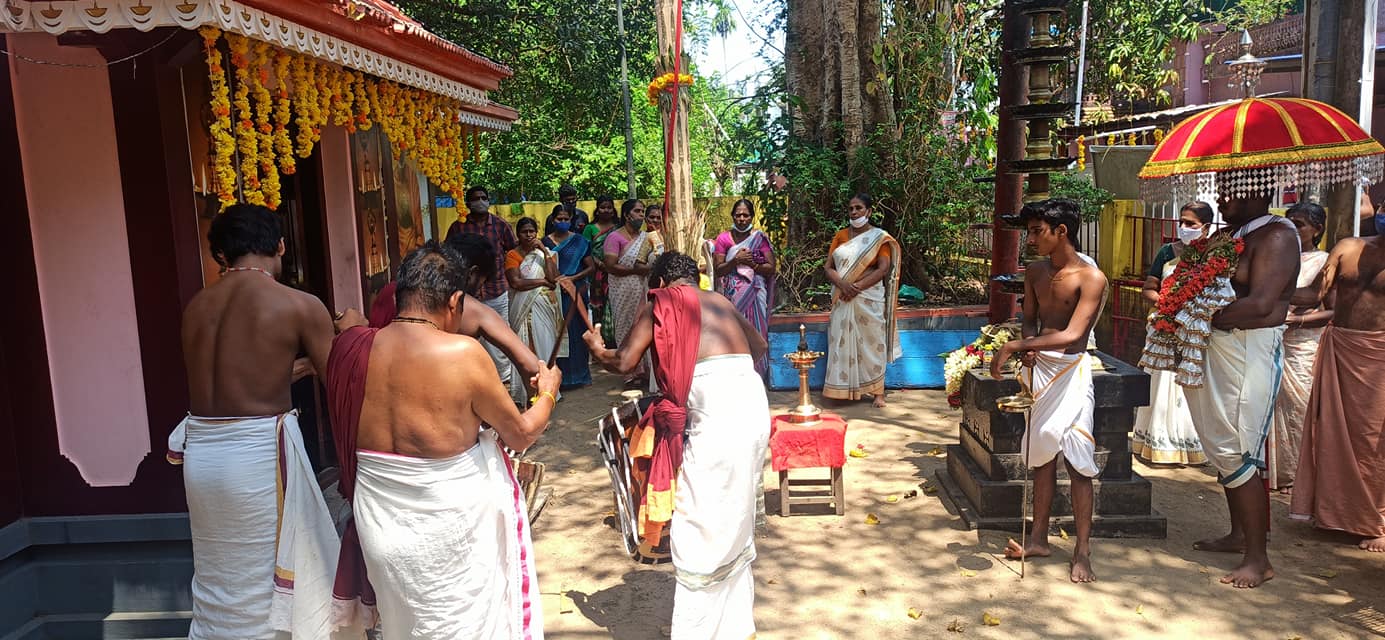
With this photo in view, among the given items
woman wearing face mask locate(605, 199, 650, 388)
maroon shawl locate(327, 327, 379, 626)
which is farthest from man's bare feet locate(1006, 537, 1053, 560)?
woman wearing face mask locate(605, 199, 650, 388)

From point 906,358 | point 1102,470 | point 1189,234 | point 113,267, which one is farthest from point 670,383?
point 906,358

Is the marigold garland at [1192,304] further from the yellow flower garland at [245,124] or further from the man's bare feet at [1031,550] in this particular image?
the yellow flower garland at [245,124]

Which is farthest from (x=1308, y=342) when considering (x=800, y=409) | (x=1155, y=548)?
(x=800, y=409)

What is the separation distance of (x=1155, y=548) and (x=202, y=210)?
204 inches

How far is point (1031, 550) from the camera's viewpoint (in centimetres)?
486

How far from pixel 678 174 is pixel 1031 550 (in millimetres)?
2735

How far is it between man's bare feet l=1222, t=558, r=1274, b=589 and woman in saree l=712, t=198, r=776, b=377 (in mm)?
4527

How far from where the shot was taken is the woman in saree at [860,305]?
26.8 feet

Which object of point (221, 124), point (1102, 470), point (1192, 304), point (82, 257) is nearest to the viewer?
point (221, 124)

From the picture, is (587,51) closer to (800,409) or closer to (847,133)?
(847,133)

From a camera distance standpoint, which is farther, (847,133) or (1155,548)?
(847,133)

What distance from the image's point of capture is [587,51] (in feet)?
47.7

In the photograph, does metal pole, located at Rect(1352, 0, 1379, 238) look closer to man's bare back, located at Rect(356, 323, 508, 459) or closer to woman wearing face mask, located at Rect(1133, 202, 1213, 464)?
woman wearing face mask, located at Rect(1133, 202, 1213, 464)

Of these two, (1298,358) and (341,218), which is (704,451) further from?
(1298,358)
